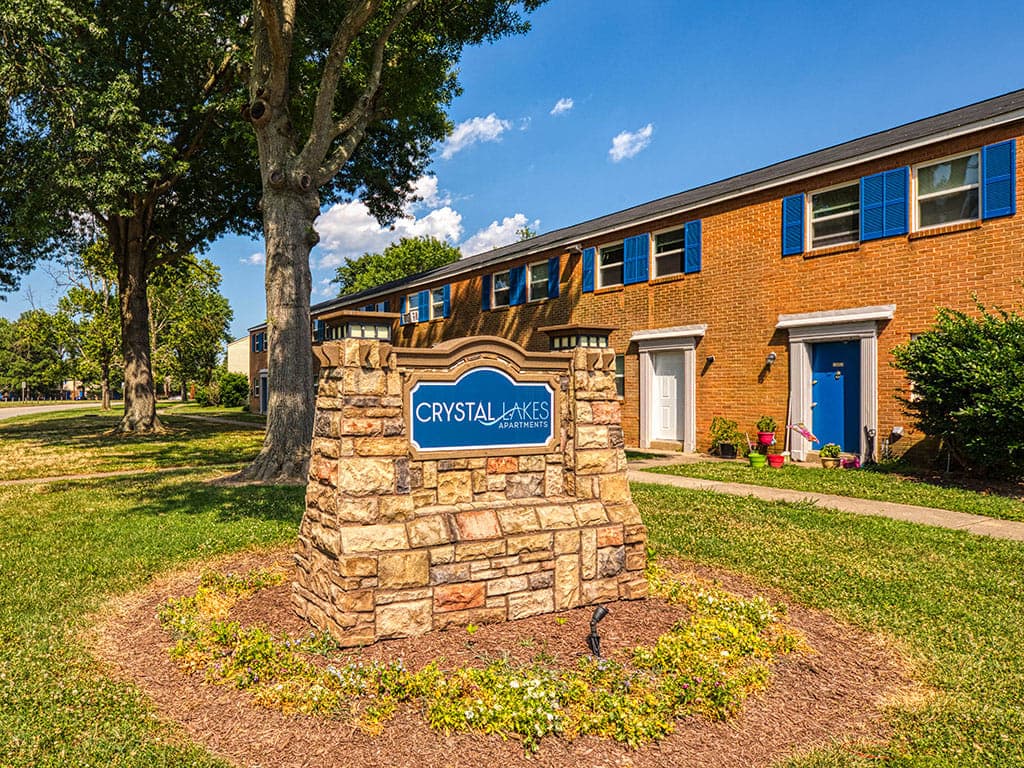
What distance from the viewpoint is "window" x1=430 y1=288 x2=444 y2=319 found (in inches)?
1017

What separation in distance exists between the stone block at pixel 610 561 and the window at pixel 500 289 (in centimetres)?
1726

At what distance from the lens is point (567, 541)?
508 centimetres

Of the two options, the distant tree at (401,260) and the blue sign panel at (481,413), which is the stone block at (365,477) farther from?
the distant tree at (401,260)

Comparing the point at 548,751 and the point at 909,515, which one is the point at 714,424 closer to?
the point at 909,515

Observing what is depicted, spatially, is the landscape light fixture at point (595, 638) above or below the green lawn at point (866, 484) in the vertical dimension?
above

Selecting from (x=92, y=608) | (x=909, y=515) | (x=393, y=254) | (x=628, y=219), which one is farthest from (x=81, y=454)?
(x=393, y=254)

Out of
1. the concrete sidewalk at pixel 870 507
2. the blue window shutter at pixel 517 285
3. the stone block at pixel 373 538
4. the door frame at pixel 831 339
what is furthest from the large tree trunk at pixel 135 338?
the stone block at pixel 373 538

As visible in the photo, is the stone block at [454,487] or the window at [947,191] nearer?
the stone block at [454,487]

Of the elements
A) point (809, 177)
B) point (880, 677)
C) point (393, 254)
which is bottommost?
point (880, 677)

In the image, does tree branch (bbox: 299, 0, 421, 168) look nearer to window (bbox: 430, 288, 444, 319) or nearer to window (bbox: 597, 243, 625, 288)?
window (bbox: 597, 243, 625, 288)

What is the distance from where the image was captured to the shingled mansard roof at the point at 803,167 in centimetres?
1149

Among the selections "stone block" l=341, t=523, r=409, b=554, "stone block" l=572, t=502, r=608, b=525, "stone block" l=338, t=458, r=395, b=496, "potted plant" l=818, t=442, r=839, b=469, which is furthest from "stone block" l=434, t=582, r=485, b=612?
"potted plant" l=818, t=442, r=839, b=469

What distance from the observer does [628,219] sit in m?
17.6

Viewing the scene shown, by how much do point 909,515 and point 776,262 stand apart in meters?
7.40
